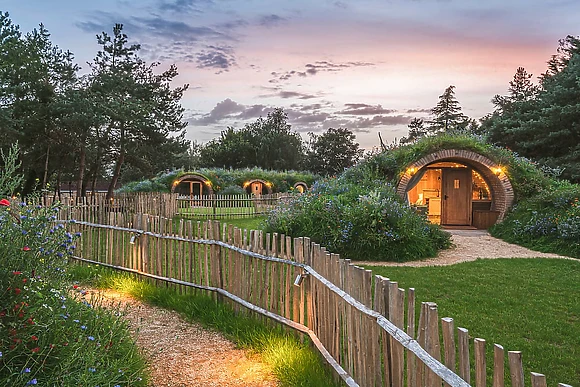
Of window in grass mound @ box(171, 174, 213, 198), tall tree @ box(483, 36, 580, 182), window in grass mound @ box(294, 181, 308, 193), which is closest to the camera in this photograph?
tall tree @ box(483, 36, 580, 182)

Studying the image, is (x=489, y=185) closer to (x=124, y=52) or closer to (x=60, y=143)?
(x=124, y=52)

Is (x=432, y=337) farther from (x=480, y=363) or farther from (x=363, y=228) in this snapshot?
(x=363, y=228)

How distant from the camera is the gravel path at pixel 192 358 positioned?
11.8 feet

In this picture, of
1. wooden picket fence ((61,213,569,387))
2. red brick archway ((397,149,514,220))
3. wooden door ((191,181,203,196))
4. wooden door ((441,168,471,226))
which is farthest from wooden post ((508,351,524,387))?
wooden door ((191,181,203,196))

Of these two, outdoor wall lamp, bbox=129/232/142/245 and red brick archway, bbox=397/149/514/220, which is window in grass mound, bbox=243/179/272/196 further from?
outdoor wall lamp, bbox=129/232/142/245

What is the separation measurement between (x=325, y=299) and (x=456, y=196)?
14.2 meters

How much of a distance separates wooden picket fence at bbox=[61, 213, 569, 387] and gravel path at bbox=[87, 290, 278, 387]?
0.53 m

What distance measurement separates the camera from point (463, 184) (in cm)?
1628

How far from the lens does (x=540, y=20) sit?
1084 centimetres

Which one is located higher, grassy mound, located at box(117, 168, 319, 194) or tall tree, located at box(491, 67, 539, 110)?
tall tree, located at box(491, 67, 539, 110)

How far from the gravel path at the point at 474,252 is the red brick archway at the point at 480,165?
6.17 feet

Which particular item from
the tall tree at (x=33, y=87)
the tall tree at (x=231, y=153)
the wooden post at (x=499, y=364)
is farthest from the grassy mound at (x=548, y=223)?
the tall tree at (x=231, y=153)

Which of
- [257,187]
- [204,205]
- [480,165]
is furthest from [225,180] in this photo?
[480,165]

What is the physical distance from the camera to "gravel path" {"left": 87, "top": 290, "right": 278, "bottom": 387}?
11.8ft
